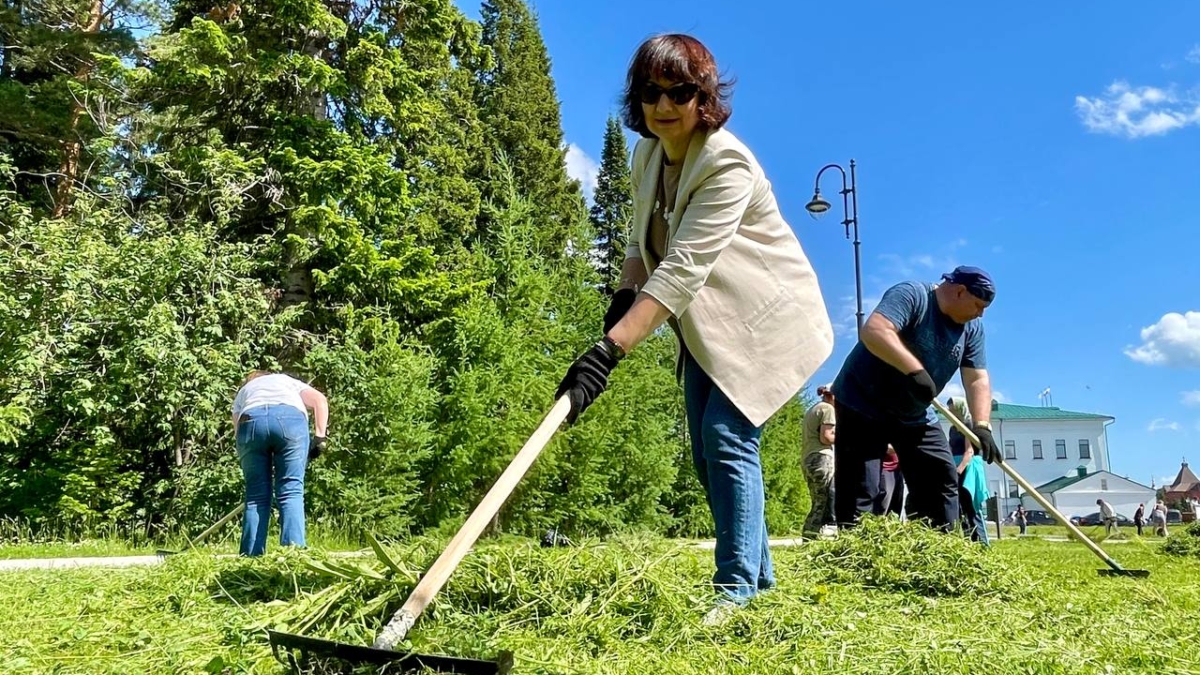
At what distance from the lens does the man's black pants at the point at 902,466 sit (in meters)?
4.45

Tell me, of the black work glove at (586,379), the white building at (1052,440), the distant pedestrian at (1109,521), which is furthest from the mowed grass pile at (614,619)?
the white building at (1052,440)

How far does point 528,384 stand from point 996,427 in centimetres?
6050

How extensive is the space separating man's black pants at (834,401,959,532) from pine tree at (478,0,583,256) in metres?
18.4

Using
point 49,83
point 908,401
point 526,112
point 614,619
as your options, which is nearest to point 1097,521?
point 526,112

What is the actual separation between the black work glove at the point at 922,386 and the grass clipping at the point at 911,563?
2.41 ft

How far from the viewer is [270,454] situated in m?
5.17

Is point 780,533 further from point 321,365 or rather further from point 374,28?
point 374,28

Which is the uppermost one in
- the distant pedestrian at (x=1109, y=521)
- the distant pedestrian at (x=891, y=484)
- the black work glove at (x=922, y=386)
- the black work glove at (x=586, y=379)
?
the black work glove at (x=922, y=386)

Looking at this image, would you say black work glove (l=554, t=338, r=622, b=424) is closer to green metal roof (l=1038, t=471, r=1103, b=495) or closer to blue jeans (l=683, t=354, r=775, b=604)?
blue jeans (l=683, t=354, r=775, b=604)

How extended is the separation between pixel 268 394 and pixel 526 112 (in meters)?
20.6

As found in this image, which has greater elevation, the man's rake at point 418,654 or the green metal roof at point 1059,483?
the green metal roof at point 1059,483

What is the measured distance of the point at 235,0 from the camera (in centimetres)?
1184

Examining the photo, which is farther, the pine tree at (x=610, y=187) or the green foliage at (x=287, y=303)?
the pine tree at (x=610, y=187)

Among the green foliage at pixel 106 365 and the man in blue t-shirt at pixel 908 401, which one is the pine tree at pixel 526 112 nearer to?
the green foliage at pixel 106 365
